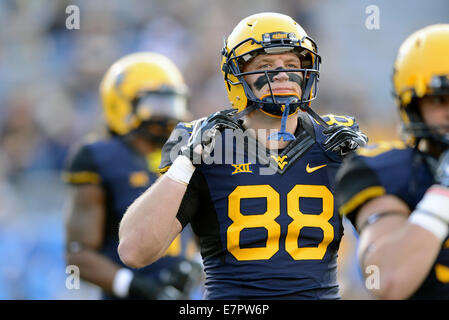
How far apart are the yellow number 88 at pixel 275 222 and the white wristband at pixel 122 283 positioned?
1675 mm

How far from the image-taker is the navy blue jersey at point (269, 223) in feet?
8.52

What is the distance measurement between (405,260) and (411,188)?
285mm

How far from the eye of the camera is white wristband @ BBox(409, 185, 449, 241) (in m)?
2.02

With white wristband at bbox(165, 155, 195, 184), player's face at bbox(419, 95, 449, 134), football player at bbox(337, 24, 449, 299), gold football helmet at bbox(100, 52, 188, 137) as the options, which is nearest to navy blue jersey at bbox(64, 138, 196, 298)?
gold football helmet at bbox(100, 52, 188, 137)

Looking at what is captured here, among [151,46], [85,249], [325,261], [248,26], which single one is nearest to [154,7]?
[151,46]

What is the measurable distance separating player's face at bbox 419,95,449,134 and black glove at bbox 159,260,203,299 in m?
2.18

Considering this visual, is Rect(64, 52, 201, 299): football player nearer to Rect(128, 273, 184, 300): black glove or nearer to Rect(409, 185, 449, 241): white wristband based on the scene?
Rect(128, 273, 184, 300): black glove

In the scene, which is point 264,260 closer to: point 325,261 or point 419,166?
point 325,261

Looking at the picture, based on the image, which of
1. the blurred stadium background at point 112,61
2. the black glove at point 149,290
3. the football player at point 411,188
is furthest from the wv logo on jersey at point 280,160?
the blurred stadium background at point 112,61

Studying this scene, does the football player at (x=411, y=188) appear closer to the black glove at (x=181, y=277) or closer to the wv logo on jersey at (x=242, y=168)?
the wv logo on jersey at (x=242, y=168)

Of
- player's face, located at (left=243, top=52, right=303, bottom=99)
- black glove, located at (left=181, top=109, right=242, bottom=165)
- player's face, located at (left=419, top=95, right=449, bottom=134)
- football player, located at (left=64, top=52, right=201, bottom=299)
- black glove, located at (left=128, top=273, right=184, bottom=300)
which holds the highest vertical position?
player's face, located at (left=243, top=52, right=303, bottom=99)

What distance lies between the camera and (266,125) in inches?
112

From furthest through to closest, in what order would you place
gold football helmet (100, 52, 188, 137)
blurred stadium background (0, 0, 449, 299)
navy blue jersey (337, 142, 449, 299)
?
blurred stadium background (0, 0, 449, 299) → gold football helmet (100, 52, 188, 137) → navy blue jersey (337, 142, 449, 299)

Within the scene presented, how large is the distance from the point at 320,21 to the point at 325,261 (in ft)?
18.7
